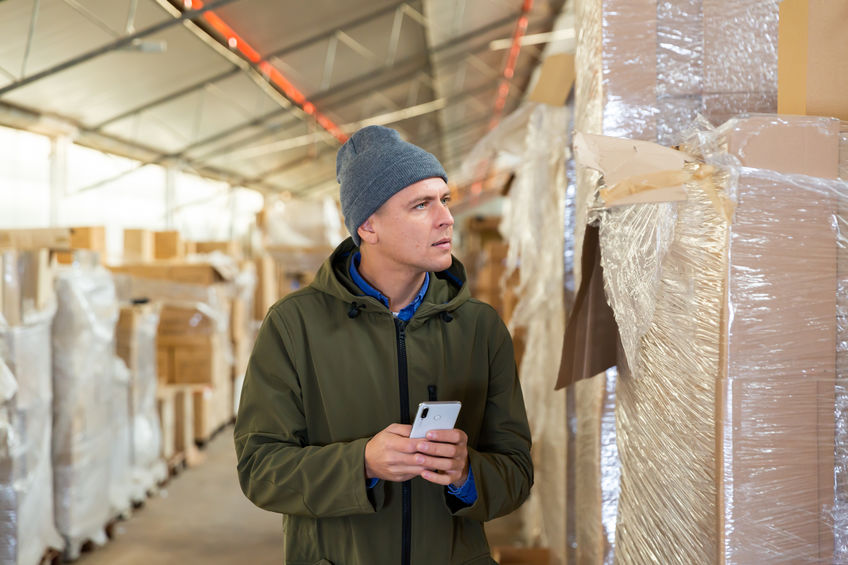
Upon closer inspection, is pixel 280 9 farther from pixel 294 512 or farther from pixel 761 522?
pixel 761 522

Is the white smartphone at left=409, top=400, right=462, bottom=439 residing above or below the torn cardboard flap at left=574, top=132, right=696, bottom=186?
below

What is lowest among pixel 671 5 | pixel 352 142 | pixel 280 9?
pixel 352 142

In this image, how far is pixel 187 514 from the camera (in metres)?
4.81

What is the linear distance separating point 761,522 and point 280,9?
6.10 meters

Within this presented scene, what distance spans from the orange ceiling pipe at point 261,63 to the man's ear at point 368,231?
461cm

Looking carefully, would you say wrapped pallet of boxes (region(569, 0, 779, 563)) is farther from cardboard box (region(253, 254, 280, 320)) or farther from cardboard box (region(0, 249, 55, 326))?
cardboard box (region(253, 254, 280, 320))

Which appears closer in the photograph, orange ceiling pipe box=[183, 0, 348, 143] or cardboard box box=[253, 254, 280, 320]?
orange ceiling pipe box=[183, 0, 348, 143]

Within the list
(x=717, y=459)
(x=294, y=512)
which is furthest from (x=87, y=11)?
(x=717, y=459)

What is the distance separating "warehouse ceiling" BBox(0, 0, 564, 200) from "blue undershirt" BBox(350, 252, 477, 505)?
4.02 metres

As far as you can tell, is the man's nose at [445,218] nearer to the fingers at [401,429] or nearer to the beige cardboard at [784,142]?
the fingers at [401,429]

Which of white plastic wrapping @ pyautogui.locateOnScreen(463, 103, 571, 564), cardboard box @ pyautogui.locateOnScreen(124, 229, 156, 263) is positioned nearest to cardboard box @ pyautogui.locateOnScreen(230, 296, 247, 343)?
cardboard box @ pyautogui.locateOnScreen(124, 229, 156, 263)

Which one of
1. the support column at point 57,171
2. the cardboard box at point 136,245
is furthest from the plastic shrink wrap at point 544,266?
the support column at point 57,171

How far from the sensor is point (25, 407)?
3.32m

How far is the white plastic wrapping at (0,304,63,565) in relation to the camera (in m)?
3.18
